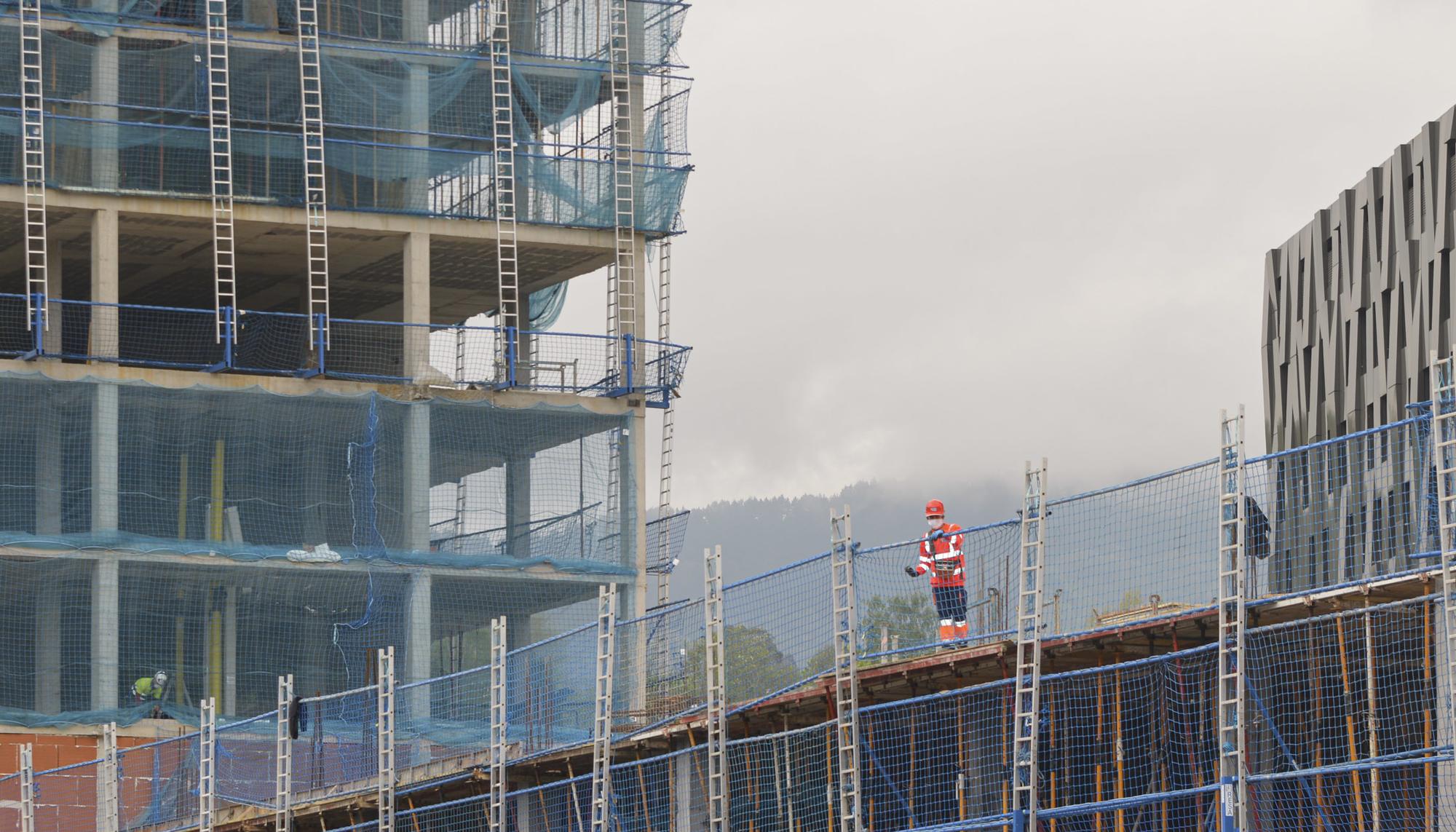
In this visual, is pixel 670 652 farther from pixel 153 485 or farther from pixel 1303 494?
pixel 153 485

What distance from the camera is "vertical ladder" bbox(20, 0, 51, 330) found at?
41.7m

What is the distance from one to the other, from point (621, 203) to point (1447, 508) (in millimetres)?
28219

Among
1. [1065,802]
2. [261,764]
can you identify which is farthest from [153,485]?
[1065,802]

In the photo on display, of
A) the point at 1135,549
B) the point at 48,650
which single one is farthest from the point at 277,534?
the point at 1135,549

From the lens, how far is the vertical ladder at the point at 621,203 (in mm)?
45938

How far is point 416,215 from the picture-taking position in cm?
4503

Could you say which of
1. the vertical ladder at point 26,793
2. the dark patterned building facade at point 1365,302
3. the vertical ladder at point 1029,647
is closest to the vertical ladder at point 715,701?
the vertical ladder at point 1029,647

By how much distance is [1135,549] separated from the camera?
21.1 m

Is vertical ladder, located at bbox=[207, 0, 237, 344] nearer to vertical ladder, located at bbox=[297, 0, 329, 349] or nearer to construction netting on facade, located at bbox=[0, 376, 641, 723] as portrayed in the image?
vertical ladder, located at bbox=[297, 0, 329, 349]

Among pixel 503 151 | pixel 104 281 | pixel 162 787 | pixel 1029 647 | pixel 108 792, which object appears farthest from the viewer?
pixel 503 151

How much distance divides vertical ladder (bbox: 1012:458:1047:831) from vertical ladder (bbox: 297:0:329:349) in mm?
23694

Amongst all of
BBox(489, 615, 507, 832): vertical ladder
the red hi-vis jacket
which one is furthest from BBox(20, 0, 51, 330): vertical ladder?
the red hi-vis jacket

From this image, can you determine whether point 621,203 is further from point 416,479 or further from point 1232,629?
point 1232,629

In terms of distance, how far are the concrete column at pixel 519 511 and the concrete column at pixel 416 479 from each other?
1664 millimetres
